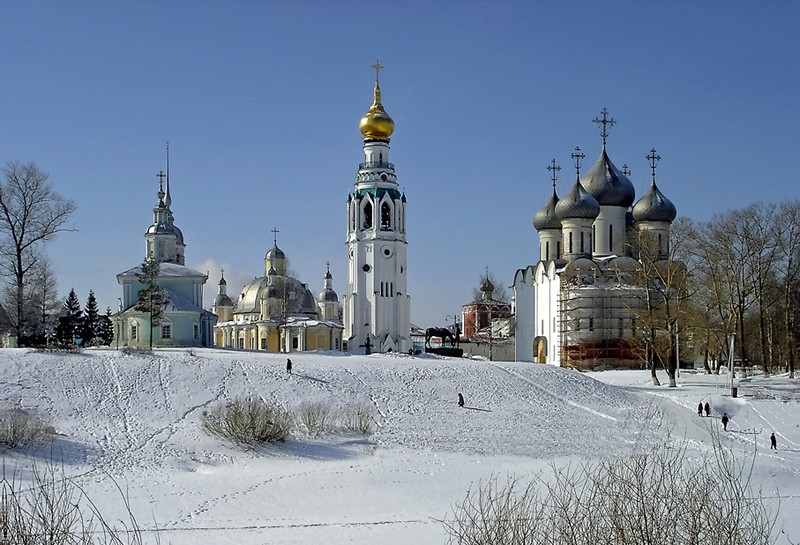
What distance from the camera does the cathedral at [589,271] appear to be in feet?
159

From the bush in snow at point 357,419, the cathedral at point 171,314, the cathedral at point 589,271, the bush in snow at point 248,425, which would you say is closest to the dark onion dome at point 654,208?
the cathedral at point 589,271

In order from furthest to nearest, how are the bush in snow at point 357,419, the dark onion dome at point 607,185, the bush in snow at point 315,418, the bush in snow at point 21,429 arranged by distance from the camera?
1. the dark onion dome at point 607,185
2. the bush in snow at point 357,419
3. the bush in snow at point 315,418
4. the bush in snow at point 21,429

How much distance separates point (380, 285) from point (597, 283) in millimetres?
13888

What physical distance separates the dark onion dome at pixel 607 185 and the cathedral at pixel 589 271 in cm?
5

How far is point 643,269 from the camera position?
125 feet

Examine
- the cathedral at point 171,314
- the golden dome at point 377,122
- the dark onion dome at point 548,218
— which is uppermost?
the golden dome at point 377,122

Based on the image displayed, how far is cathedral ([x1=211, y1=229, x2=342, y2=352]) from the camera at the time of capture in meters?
58.1

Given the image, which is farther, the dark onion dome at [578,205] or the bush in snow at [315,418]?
the dark onion dome at [578,205]

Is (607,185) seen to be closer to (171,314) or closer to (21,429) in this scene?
(171,314)

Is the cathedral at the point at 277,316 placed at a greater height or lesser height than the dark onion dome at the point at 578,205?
lesser

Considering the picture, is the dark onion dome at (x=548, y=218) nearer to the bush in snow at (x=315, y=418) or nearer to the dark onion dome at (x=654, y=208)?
the dark onion dome at (x=654, y=208)

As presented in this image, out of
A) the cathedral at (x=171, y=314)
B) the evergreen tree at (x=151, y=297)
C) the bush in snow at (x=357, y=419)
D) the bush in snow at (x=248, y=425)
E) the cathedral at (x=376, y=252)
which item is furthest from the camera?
the cathedral at (x=376, y=252)

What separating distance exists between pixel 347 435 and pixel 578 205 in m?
28.8

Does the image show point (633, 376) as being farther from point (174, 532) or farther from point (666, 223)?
point (174, 532)
